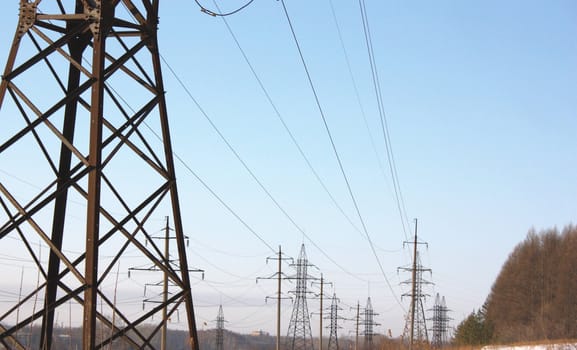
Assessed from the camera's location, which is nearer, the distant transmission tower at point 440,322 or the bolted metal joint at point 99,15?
the bolted metal joint at point 99,15

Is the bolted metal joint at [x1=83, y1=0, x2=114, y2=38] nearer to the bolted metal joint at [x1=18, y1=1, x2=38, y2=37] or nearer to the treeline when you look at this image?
the bolted metal joint at [x1=18, y1=1, x2=38, y2=37]

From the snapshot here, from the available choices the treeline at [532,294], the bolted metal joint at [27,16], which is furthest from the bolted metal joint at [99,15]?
the treeline at [532,294]

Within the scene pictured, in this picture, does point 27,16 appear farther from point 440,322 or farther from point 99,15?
point 440,322

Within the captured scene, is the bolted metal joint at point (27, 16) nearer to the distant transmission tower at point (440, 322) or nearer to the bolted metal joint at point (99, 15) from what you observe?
the bolted metal joint at point (99, 15)

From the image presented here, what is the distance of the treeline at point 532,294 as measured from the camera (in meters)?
70.9

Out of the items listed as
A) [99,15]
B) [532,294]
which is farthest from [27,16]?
[532,294]

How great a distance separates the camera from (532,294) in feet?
251

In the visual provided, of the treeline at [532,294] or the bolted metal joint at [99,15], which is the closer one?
the bolted metal joint at [99,15]

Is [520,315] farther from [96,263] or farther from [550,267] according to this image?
[96,263]

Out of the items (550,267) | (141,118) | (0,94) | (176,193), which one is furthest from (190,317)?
(550,267)

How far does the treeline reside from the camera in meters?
70.9

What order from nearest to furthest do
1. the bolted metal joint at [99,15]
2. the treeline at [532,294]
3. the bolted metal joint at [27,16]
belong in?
1. the bolted metal joint at [99,15]
2. the bolted metal joint at [27,16]
3. the treeline at [532,294]

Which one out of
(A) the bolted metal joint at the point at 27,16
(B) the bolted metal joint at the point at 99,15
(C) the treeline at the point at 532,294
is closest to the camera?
(B) the bolted metal joint at the point at 99,15

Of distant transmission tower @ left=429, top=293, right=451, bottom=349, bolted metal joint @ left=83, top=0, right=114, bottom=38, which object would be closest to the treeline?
distant transmission tower @ left=429, top=293, right=451, bottom=349
